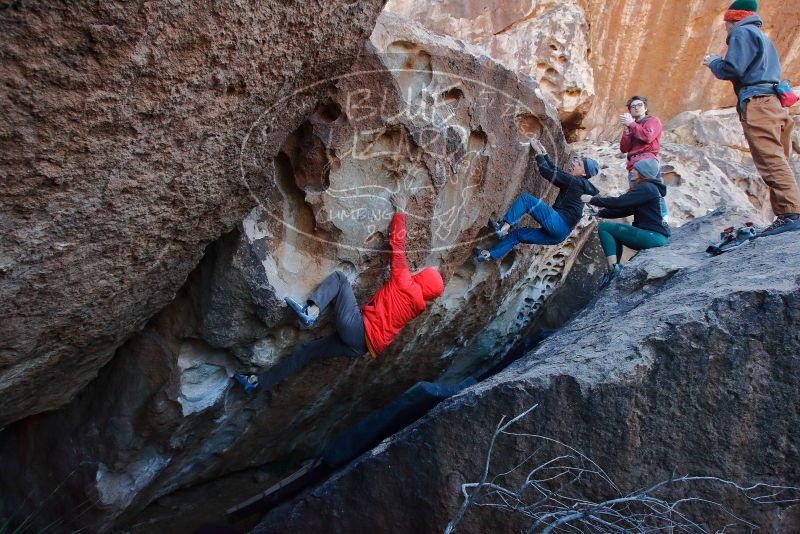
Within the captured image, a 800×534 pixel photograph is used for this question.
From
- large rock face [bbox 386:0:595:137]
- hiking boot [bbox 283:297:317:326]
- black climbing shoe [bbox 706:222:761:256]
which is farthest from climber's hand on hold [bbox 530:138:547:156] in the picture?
large rock face [bbox 386:0:595:137]

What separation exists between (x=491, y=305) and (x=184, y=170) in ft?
8.70

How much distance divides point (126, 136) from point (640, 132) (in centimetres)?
336

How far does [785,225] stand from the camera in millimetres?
3367

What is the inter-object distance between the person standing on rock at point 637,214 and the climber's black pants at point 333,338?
176cm

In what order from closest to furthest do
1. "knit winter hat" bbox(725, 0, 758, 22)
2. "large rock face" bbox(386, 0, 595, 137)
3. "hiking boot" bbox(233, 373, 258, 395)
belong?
1. "hiking boot" bbox(233, 373, 258, 395)
2. "knit winter hat" bbox(725, 0, 758, 22)
3. "large rock face" bbox(386, 0, 595, 137)

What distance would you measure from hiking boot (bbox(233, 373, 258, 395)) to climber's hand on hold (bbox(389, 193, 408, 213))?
4.09ft

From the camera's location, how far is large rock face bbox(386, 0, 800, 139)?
6094 mm

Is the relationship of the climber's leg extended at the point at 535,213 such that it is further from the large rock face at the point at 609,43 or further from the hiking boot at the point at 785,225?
the large rock face at the point at 609,43

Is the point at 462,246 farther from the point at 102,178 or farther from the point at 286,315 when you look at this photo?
the point at 102,178

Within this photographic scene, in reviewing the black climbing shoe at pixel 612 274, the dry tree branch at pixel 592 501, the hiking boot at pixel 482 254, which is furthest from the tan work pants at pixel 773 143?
the dry tree branch at pixel 592 501

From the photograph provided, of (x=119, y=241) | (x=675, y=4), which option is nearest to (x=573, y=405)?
(x=119, y=241)

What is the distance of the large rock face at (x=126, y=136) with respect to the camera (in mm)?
1695

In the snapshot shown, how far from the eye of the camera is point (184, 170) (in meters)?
2.22

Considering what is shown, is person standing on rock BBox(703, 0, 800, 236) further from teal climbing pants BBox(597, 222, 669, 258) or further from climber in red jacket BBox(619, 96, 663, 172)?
teal climbing pants BBox(597, 222, 669, 258)
